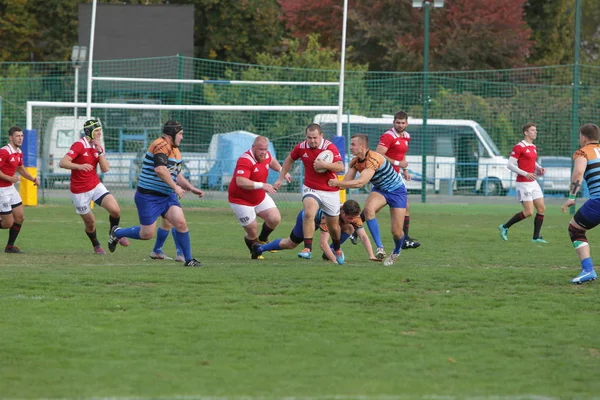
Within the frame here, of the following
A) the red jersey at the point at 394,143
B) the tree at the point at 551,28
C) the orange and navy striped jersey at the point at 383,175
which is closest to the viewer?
the orange and navy striped jersey at the point at 383,175

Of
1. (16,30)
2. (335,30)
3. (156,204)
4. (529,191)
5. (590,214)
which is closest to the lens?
(590,214)

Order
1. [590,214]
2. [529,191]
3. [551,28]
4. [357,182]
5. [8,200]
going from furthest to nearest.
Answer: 1. [551,28]
2. [529,191]
3. [8,200]
4. [357,182]
5. [590,214]

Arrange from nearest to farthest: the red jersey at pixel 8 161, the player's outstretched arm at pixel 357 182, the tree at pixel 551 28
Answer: the player's outstretched arm at pixel 357 182, the red jersey at pixel 8 161, the tree at pixel 551 28

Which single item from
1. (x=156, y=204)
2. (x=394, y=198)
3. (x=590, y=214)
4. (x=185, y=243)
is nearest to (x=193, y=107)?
(x=156, y=204)

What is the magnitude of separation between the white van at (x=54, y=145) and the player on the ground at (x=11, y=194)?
12.5 metres

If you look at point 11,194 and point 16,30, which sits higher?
point 16,30

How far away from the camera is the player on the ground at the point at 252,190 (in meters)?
13.5

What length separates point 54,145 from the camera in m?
28.8

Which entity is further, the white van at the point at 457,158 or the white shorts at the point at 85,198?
the white van at the point at 457,158

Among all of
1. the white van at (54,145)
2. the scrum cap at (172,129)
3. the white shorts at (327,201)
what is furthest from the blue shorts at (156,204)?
the white van at (54,145)

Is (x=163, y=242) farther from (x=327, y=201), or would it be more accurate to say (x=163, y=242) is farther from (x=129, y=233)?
(x=327, y=201)

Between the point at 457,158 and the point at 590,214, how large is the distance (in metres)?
20.7

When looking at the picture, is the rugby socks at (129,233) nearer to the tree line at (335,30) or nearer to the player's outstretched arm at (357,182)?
the player's outstretched arm at (357,182)

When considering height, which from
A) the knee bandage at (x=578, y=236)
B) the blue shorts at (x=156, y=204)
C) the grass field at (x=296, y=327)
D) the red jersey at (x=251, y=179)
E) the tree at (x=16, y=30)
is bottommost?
the grass field at (x=296, y=327)
